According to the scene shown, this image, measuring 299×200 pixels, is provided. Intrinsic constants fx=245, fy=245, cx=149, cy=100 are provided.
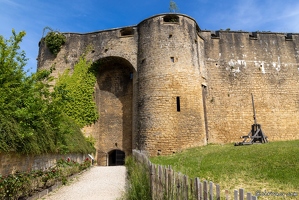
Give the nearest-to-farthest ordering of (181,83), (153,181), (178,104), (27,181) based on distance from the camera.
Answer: (153,181), (27,181), (178,104), (181,83)

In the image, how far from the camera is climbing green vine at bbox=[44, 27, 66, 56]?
18672mm

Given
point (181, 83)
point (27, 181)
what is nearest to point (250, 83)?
point (181, 83)

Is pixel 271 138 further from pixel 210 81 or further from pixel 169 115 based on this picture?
pixel 169 115

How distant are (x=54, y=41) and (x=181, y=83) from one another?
10.4m

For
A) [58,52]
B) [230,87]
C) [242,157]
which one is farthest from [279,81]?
[58,52]

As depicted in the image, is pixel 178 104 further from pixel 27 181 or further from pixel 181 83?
pixel 27 181

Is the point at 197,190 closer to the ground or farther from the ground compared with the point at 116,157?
farther from the ground

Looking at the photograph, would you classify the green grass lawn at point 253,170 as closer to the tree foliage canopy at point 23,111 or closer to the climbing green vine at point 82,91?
the tree foliage canopy at point 23,111

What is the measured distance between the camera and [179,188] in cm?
380

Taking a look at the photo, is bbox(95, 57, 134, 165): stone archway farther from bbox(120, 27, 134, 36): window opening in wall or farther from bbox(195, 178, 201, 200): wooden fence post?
bbox(195, 178, 201, 200): wooden fence post

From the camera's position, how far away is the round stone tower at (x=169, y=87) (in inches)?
564

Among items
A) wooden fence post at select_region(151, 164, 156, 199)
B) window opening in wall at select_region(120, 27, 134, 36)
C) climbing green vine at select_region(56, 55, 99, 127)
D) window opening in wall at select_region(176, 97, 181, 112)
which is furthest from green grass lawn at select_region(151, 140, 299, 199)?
window opening in wall at select_region(120, 27, 134, 36)

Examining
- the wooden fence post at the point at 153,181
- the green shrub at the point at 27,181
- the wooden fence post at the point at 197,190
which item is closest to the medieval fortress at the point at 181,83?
the green shrub at the point at 27,181

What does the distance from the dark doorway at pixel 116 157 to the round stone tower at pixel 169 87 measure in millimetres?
3215
